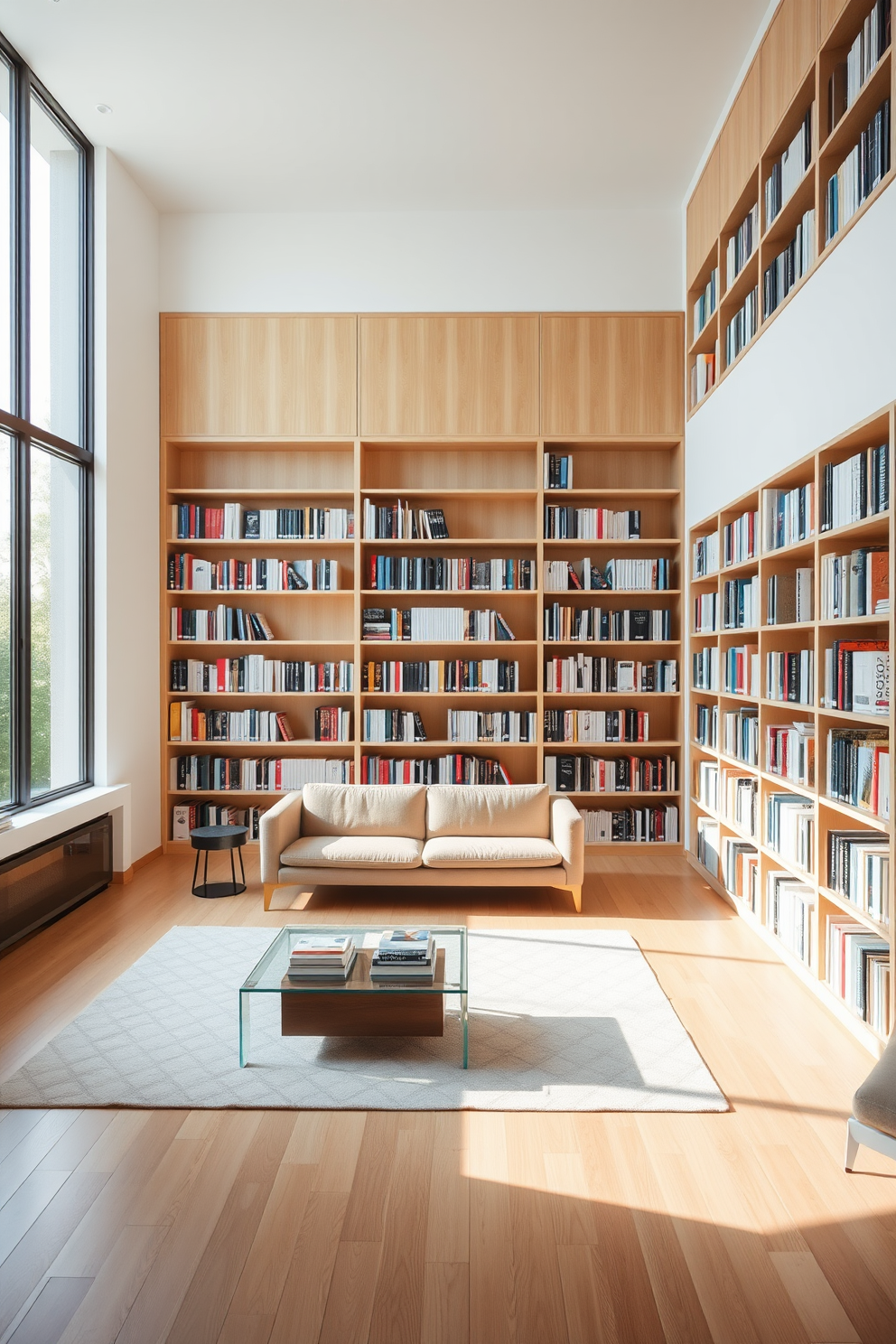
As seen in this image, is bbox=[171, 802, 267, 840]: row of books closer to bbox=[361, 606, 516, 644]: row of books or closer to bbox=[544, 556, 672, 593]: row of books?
bbox=[361, 606, 516, 644]: row of books

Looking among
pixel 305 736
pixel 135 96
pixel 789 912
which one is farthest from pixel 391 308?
pixel 789 912

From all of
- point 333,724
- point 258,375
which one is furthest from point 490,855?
point 258,375

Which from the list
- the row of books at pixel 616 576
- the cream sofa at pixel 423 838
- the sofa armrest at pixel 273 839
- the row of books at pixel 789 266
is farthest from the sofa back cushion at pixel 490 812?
the row of books at pixel 789 266

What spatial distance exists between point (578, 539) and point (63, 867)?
154 inches

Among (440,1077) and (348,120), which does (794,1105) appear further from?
(348,120)

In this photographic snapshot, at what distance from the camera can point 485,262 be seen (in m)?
6.48

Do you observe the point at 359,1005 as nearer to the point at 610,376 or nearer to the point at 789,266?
the point at 789,266

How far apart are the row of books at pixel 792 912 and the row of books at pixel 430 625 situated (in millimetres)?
2701

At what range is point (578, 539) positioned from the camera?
6461mm

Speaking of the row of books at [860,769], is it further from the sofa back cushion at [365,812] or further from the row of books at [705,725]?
the sofa back cushion at [365,812]

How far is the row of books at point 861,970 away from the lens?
3164 mm

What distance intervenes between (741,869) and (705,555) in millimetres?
2007

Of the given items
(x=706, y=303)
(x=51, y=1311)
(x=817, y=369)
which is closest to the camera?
(x=51, y=1311)

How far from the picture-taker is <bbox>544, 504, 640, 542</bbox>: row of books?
254 inches
